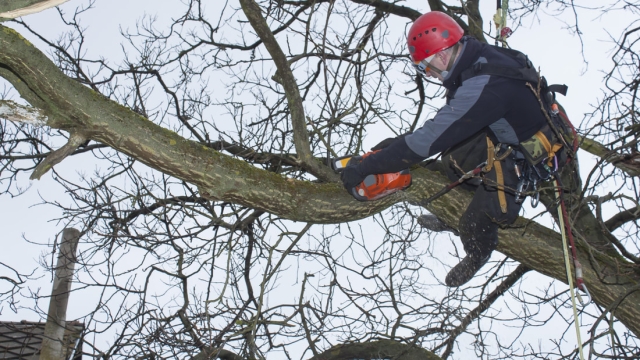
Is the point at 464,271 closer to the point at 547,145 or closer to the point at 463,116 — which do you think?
the point at 547,145

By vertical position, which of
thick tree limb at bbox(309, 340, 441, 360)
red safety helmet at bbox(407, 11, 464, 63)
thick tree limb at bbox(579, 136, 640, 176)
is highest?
red safety helmet at bbox(407, 11, 464, 63)

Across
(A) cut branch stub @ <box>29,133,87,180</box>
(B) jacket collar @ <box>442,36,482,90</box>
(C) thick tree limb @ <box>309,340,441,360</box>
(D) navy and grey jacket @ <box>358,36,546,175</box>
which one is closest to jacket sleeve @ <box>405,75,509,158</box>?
(D) navy and grey jacket @ <box>358,36,546,175</box>

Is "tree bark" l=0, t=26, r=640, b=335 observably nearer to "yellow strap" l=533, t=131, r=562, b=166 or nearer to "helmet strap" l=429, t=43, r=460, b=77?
"yellow strap" l=533, t=131, r=562, b=166

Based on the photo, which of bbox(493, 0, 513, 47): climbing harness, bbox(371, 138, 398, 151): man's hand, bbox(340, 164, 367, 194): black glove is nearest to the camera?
bbox(340, 164, 367, 194): black glove

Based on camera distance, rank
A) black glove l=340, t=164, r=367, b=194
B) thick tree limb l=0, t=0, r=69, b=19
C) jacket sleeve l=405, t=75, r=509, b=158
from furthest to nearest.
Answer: black glove l=340, t=164, r=367, b=194
jacket sleeve l=405, t=75, r=509, b=158
thick tree limb l=0, t=0, r=69, b=19

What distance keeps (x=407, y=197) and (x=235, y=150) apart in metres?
2.36

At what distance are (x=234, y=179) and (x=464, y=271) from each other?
2.03m

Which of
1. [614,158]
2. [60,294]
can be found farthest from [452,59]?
[60,294]

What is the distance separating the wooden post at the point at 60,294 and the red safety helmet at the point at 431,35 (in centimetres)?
326

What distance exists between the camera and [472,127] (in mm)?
2865

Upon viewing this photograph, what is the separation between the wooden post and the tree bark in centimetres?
235

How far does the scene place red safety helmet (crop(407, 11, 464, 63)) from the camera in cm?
312

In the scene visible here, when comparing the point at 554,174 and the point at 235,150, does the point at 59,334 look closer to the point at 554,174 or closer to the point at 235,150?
the point at 235,150

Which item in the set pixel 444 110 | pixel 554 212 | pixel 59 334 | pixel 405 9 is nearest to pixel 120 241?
pixel 59 334
